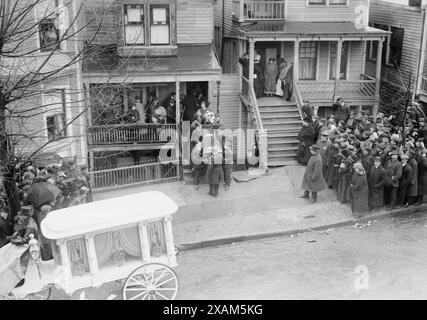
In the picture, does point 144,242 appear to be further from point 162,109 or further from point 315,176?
point 162,109

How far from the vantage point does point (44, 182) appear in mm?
13656

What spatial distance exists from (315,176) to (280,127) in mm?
5477

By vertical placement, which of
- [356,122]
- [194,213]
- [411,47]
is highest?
[411,47]

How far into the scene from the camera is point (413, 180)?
15.3m

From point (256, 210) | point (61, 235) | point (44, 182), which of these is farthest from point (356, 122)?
point (61, 235)

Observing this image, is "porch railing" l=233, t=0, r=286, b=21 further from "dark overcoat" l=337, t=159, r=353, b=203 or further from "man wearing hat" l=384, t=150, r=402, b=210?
"man wearing hat" l=384, t=150, r=402, b=210

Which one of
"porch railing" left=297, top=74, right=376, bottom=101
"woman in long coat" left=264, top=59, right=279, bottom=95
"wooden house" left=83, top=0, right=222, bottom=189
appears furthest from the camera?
"woman in long coat" left=264, top=59, right=279, bottom=95

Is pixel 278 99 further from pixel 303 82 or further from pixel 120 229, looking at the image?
pixel 120 229

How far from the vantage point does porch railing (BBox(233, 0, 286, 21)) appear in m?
23.9

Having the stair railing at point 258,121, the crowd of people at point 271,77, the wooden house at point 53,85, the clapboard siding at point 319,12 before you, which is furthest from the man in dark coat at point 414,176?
the clapboard siding at point 319,12

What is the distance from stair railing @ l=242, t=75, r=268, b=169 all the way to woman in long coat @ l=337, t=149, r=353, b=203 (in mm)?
3515

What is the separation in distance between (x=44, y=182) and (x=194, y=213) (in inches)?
165

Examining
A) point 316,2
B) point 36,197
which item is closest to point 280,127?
point 316,2

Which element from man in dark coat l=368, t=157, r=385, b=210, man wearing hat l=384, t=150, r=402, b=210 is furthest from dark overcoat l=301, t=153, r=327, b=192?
man wearing hat l=384, t=150, r=402, b=210
